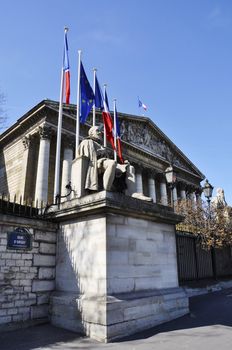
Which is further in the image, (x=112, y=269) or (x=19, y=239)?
(x=19, y=239)

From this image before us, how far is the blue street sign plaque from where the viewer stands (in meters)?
7.20

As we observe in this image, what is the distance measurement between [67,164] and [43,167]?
2344 mm

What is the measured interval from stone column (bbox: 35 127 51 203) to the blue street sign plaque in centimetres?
1559

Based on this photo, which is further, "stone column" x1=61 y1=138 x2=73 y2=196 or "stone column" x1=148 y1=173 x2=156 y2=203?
"stone column" x1=148 y1=173 x2=156 y2=203

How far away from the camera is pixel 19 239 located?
7379 millimetres

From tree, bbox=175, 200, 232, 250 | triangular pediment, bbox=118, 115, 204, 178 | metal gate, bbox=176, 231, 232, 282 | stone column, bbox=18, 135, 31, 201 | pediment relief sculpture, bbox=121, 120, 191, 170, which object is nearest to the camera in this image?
metal gate, bbox=176, 231, 232, 282

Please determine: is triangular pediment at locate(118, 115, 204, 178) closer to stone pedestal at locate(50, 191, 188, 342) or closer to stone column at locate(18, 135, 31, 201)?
stone column at locate(18, 135, 31, 201)

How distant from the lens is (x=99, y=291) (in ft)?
21.4

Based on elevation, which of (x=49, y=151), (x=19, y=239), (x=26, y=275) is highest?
(x=49, y=151)

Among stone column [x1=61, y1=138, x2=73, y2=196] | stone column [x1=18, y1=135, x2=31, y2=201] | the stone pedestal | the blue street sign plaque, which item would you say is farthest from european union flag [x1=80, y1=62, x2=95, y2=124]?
stone column [x1=18, y1=135, x2=31, y2=201]

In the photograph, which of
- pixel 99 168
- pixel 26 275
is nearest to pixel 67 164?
pixel 99 168

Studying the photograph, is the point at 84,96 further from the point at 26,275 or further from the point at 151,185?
the point at 151,185

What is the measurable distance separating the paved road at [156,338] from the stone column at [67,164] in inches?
716

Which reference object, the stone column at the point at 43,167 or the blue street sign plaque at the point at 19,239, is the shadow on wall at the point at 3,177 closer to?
the stone column at the point at 43,167
